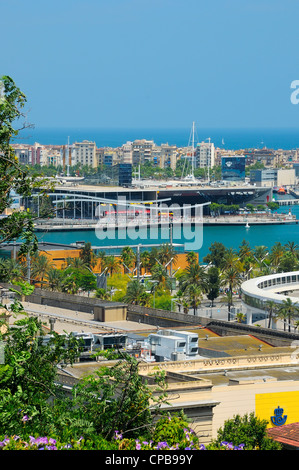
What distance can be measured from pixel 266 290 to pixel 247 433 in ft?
87.6

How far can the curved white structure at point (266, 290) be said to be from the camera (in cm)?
3528

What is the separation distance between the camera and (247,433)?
501 inches

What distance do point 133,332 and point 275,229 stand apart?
3599 inches

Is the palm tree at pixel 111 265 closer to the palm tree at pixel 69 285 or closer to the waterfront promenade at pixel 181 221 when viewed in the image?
the palm tree at pixel 69 285

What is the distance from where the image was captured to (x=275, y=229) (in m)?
112

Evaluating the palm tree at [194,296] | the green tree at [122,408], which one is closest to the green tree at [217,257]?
the palm tree at [194,296]

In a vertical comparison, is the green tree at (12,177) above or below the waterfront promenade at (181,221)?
above

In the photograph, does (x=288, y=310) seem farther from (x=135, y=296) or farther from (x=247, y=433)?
(x=247, y=433)

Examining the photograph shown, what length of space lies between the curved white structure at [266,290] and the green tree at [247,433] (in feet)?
69.8

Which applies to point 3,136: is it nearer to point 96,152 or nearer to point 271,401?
point 271,401

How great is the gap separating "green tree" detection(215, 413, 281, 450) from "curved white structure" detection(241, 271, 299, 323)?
69.8 ft

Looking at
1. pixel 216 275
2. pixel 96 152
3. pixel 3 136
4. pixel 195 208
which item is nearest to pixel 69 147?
pixel 96 152

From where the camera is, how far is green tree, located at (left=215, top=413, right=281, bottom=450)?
40.2 feet
